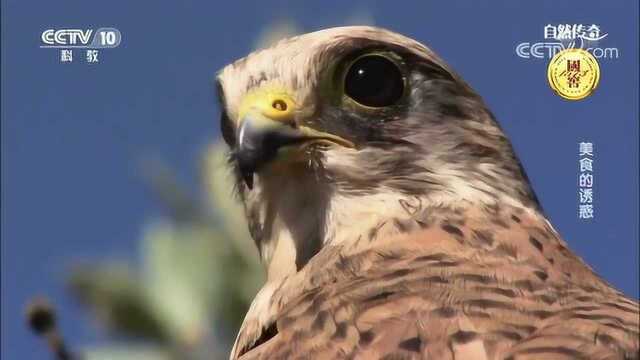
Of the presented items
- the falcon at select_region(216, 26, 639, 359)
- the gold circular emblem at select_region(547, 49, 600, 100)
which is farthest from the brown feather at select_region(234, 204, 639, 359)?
the gold circular emblem at select_region(547, 49, 600, 100)

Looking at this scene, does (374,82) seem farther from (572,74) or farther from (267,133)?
(572,74)

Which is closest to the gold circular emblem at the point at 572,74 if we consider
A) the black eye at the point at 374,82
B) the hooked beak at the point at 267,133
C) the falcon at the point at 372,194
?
the falcon at the point at 372,194

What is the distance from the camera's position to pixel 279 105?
400cm

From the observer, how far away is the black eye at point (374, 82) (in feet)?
13.4

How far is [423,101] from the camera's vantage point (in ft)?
13.8

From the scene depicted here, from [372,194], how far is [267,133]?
1.11 ft

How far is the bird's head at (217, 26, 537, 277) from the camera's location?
13.1 feet

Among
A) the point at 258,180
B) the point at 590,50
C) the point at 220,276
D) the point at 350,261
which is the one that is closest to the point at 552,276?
the point at 350,261

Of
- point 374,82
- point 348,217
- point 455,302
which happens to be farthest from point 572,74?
point 455,302

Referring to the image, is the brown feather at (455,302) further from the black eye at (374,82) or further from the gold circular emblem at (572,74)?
the gold circular emblem at (572,74)

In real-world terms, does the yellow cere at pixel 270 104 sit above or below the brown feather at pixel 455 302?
above

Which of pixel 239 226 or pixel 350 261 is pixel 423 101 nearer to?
pixel 350 261

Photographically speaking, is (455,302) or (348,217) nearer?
(455,302)

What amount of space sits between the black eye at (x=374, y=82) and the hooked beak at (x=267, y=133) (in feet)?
0.42
